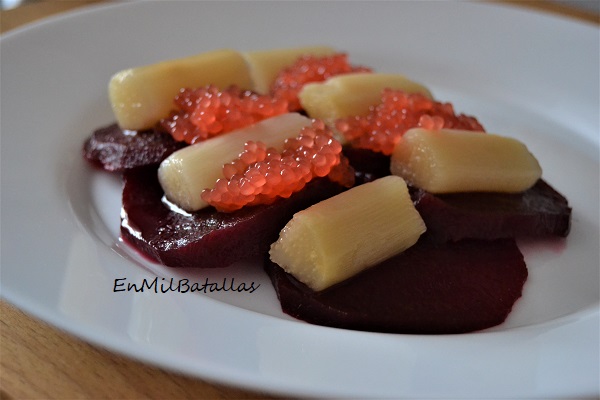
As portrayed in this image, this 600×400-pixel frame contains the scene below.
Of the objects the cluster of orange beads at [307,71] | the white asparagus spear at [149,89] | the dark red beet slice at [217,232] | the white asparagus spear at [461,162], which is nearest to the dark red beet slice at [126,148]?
the white asparagus spear at [149,89]

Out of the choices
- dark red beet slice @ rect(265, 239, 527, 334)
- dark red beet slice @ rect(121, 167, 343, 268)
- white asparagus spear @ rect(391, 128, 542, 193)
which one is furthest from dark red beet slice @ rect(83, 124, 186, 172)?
white asparagus spear @ rect(391, 128, 542, 193)

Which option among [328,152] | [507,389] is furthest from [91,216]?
[507,389]

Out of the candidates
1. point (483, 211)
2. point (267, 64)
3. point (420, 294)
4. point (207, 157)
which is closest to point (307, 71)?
point (267, 64)

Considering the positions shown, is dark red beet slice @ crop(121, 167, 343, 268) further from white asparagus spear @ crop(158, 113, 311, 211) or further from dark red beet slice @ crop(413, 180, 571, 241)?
dark red beet slice @ crop(413, 180, 571, 241)

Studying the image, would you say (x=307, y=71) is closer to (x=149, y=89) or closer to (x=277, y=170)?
(x=149, y=89)

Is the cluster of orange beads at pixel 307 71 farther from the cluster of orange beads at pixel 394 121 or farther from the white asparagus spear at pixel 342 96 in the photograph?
the cluster of orange beads at pixel 394 121

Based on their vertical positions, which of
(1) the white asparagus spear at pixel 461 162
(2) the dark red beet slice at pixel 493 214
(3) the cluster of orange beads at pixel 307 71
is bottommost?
(2) the dark red beet slice at pixel 493 214
